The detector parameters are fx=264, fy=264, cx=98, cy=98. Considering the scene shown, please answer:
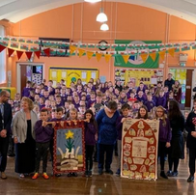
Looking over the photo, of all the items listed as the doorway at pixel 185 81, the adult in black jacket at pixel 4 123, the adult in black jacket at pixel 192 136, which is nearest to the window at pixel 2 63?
the doorway at pixel 185 81

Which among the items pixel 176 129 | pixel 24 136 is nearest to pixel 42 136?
pixel 24 136

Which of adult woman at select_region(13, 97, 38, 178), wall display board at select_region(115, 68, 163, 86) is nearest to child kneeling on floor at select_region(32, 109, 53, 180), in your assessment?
adult woman at select_region(13, 97, 38, 178)

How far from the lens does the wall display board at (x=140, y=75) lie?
1252 centimetres

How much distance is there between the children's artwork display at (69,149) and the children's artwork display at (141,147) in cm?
79

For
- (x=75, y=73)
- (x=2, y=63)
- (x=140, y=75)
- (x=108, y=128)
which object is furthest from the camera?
(x=75, y=73)

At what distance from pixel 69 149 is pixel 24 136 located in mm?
821

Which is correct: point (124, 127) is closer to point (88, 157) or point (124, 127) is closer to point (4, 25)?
point (88, 157)

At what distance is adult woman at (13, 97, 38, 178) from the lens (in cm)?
448

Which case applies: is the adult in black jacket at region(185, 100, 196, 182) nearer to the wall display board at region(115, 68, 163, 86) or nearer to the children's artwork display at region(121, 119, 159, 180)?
the children's artwork display at region(121, 119, 159, 180)

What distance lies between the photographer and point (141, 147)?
15.4ft

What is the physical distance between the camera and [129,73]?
12.7 metres

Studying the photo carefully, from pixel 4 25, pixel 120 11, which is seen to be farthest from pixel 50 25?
pixel 120 11

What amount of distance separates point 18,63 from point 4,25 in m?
2.07

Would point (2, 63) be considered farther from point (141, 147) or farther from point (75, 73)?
point (141, 147)
